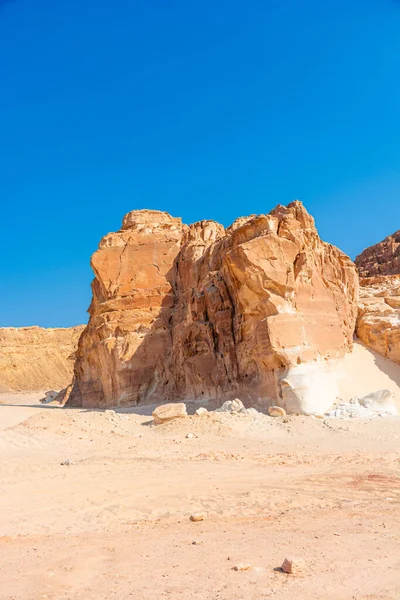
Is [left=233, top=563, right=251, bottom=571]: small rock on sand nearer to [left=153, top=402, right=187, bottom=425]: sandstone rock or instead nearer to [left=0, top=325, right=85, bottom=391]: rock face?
[left=153, top=402, right=187, bottom=425]: sandstone rock

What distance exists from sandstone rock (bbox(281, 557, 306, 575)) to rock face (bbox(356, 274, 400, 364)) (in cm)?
1437

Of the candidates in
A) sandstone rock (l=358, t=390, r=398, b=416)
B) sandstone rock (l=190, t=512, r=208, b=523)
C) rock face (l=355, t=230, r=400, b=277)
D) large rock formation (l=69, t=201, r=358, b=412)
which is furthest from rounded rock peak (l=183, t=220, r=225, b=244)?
rock face (l=355, t=230, r=400, b=277)

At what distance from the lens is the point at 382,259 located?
6078 centimetres

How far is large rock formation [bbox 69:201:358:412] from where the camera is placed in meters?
15.2

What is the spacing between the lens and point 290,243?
1633 cm

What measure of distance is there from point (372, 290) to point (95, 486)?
1605 centimetres

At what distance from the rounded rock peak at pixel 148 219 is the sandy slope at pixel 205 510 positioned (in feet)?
47.5

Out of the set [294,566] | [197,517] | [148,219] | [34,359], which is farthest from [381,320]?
[34,359]

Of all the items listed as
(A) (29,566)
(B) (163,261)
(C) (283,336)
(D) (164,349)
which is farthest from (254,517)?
(B) (163,261)

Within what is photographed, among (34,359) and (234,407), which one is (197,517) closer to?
(234,407)

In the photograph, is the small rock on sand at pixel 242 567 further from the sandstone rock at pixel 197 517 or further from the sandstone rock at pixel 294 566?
the sandstone rock at pixel 197 517

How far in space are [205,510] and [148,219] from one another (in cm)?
2089

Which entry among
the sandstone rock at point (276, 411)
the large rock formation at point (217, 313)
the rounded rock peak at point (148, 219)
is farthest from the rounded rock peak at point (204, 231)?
the sandstone rock at point (276, 411)

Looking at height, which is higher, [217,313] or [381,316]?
[217,313]
